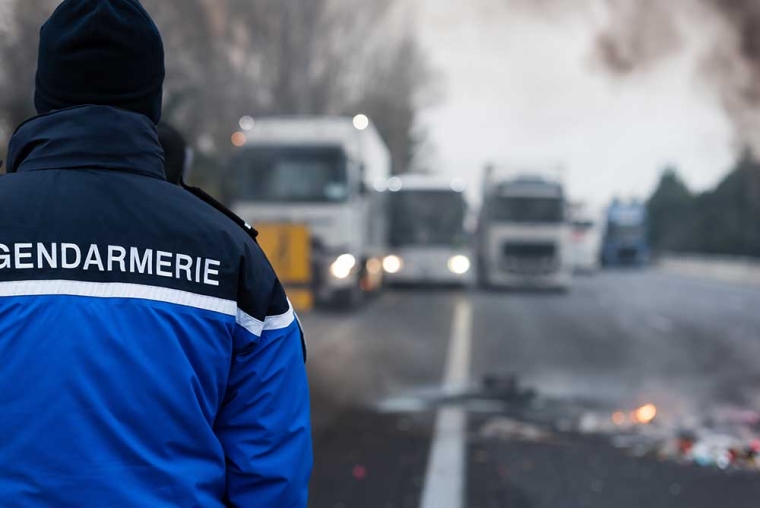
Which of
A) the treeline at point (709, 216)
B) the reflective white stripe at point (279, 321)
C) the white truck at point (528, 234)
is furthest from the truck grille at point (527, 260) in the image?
the reflective white stripe at point (279, 321)

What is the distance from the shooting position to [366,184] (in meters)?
19.9

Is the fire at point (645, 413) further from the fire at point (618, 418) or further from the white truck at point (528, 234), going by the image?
the white truck at point (528, 234)

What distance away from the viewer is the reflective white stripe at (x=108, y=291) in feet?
5.82

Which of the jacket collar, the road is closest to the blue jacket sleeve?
the jacket collar

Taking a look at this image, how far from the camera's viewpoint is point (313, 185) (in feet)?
58.1

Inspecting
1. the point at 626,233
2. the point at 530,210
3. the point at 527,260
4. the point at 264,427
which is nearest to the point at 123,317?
the point at 264,427

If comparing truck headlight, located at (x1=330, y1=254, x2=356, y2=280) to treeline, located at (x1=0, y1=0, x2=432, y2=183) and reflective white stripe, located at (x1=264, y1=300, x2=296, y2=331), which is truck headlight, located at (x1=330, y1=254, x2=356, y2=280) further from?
reflective white stripe, located at (x1=264, y1=300, x2=296, y2=331)

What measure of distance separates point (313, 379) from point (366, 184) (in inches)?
380

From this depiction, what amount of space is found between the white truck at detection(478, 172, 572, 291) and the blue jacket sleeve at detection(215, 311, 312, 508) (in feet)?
82.1

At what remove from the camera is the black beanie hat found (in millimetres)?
1846

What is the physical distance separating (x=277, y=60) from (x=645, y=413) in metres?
29.1

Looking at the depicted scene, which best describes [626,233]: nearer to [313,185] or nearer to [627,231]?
[627,231]

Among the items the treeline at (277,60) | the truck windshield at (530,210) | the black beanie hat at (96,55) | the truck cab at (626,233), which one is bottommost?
the truck cab at (626,233)

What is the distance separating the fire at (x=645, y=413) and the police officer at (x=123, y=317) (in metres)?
6.90
